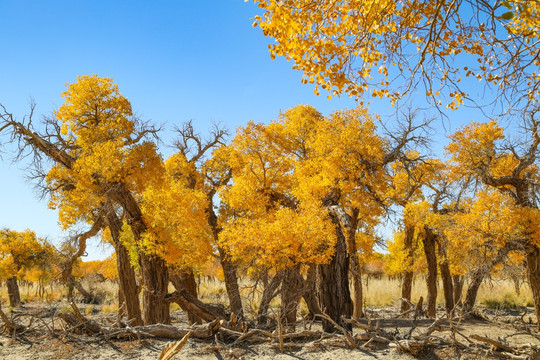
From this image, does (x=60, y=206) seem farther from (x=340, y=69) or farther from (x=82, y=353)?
(x=340, y=69)

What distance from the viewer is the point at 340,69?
22.1 feet

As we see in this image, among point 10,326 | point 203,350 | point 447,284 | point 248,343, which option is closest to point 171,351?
point 203,350

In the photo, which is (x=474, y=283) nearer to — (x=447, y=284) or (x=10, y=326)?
(x=447, y=284)

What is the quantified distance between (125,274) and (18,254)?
12.9 m

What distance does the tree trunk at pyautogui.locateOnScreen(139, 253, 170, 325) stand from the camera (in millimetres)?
13508

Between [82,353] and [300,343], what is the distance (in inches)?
146

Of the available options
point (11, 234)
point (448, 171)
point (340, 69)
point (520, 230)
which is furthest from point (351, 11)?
point (11, 234)

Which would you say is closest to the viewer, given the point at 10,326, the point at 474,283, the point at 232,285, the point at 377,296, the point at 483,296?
the point at 10,326

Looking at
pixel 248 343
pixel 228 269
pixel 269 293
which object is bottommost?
pixel 248 343

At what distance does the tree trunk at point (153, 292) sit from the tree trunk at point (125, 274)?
906 millimetres

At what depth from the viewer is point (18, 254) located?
23953 millimetres

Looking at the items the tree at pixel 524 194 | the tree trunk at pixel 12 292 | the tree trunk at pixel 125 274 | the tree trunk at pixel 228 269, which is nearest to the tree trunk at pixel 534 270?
the tree at pixel 524 194

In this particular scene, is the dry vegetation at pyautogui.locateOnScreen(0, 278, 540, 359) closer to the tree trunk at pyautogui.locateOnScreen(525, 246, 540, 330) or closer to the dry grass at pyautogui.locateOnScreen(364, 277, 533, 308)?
the tree trunk at pyautogui.locateOnScreen(525, 246, 540, 330)

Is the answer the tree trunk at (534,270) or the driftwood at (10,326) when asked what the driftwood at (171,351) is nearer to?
the driftwood at (10,326)
